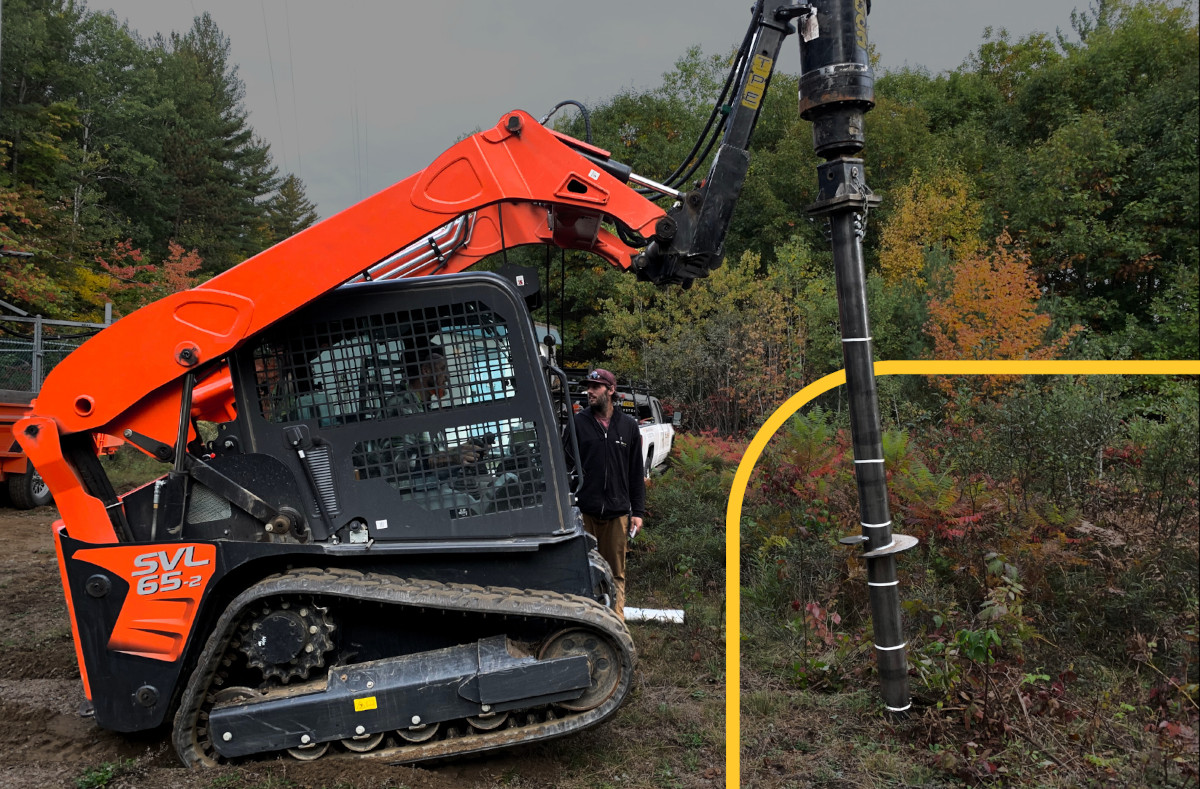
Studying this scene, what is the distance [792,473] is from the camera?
9.09 ft

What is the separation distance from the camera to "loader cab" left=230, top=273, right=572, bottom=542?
169 inches

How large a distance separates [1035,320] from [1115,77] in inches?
231

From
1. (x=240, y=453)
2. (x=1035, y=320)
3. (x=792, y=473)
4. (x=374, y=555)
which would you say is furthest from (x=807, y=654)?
(x=1035, y=320)

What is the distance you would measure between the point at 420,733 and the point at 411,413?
A: 5.34 feet

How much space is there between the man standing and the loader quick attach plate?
7.16 feet

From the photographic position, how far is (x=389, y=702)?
4.05m

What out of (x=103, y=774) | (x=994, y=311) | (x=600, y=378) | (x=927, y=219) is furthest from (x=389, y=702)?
(x=927, y=219)

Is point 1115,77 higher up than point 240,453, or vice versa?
point 1115,77

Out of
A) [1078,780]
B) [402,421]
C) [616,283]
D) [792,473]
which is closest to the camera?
[1078,780]

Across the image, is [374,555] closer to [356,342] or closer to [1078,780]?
[356,342]

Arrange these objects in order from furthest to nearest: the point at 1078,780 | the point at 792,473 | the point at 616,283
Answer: the point at 616,283
the point at 792,473
the point at 1078,780

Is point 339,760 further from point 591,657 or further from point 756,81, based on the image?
point 756,81

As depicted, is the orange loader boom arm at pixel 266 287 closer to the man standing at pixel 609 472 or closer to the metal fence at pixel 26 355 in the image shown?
the man standing at pixel 609 472

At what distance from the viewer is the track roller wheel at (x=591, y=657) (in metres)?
4.18
